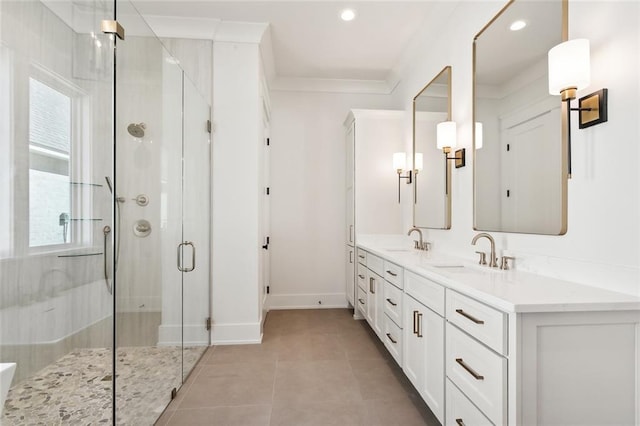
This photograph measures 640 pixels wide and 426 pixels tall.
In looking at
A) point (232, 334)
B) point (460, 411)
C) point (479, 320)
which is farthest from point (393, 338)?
point (232, 334)

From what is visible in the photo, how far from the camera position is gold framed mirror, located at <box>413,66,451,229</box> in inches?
103

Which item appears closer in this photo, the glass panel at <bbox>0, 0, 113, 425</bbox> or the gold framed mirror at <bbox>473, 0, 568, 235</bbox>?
the glass panel at <bbox>0, 0, 113, 425</bbox>

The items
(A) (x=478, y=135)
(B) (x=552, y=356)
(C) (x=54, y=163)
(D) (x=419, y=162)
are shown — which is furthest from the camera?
(D) (x=419, y=162)

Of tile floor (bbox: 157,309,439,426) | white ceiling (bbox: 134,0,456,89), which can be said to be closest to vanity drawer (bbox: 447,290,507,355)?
tile floor (bbox: 157,309,439,426)

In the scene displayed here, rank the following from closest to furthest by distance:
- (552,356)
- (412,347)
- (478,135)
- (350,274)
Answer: (552,356), (412,347), (478,135), (350,274)

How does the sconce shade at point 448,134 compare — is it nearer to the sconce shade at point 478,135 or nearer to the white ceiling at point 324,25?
the sconce shade at point 478,135

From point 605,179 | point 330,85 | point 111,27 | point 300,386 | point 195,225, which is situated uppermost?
point 330,85

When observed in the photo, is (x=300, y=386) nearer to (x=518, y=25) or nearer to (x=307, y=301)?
(x=307, y=301)

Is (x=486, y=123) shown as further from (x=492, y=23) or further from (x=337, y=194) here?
(x=337, y=194)

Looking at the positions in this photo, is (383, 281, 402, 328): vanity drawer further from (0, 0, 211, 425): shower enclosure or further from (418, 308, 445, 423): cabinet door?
(0, 0, 211, 425): shower enclosure

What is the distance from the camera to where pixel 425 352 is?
5.70ft

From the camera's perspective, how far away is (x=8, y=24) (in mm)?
1042

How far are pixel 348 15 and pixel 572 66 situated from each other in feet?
6.46

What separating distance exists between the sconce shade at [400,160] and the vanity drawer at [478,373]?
2.14 metres
